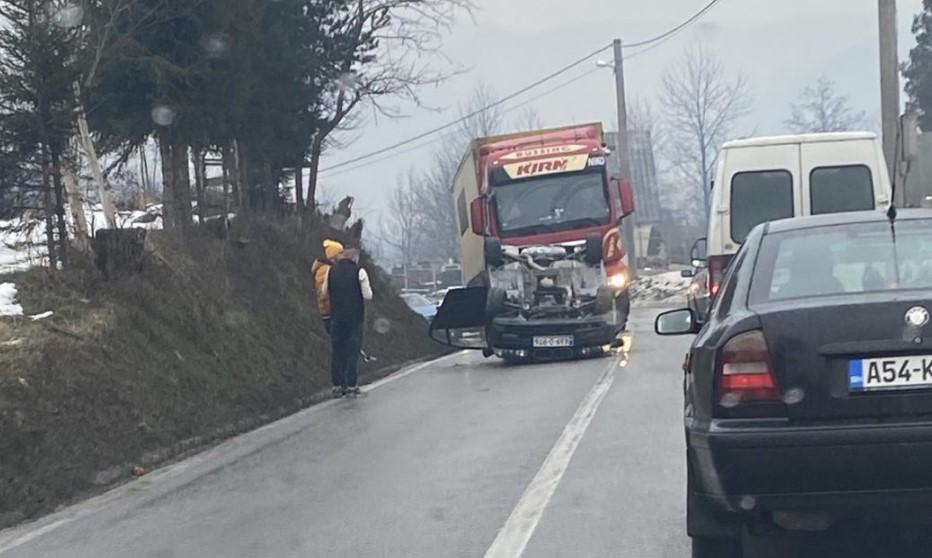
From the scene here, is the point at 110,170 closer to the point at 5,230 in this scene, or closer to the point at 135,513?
the point at 5,230

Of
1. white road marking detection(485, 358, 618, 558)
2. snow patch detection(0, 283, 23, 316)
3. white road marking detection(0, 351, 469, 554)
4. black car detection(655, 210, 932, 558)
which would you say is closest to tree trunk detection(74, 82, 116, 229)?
snow patch detection(0, 283, 23, 316)

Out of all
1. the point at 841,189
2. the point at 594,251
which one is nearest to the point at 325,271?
the point at 594,251

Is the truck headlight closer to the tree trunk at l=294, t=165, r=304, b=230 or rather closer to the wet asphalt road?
the wet asphalt road

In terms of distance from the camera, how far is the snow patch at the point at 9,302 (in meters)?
13.8

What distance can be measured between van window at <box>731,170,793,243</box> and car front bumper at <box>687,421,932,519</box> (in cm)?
1043

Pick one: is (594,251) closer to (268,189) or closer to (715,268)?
(715,268)

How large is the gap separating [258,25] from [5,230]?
279 inches

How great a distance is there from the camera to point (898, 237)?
6.58 m

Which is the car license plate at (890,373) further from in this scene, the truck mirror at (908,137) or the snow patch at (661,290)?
the snow patch at (661,290)

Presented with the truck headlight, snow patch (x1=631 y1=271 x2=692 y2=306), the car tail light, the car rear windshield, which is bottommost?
snow patch (x1=631 y1=271 x2=692 y2=306)

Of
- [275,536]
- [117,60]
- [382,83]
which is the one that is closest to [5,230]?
[117,60]

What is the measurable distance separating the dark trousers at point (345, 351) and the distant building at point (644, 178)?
62.2 meters

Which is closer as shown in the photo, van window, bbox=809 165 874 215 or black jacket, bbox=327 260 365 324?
van window, bbox=809 165 874 215

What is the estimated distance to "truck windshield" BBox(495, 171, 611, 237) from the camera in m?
22.1
